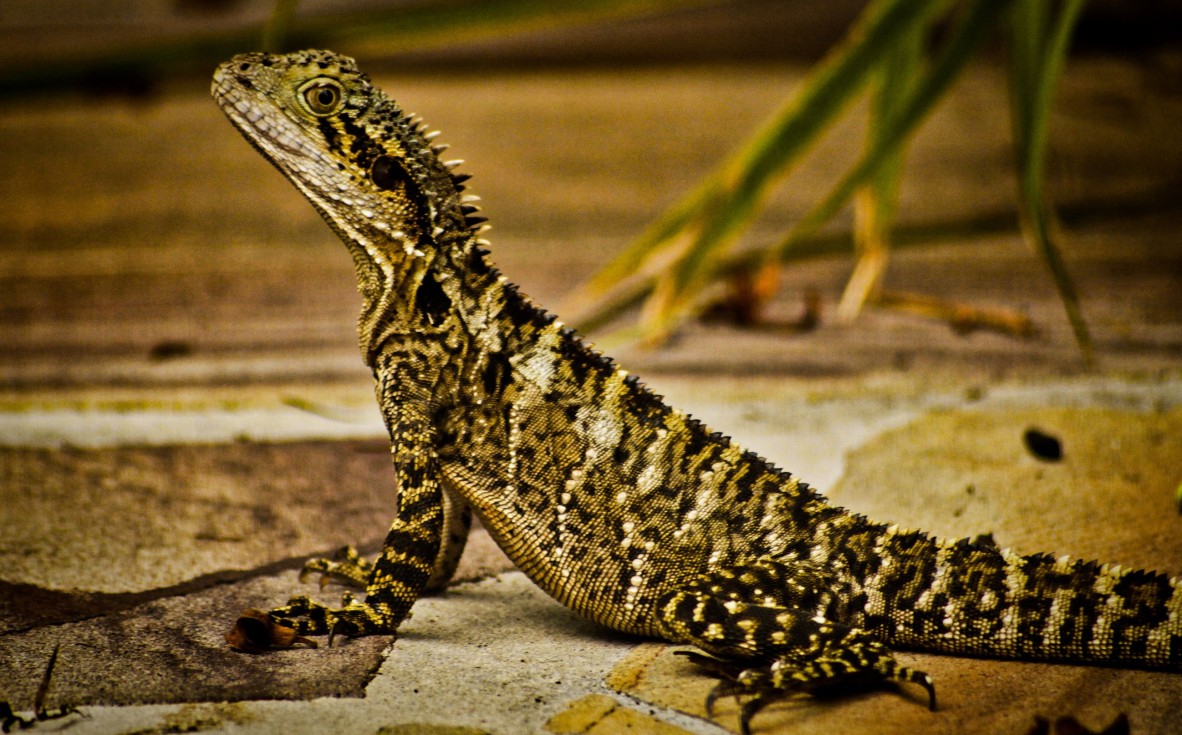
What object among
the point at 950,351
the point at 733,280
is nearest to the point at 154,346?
the point at 733,280

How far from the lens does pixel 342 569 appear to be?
2963 millimetres

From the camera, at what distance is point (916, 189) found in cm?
713

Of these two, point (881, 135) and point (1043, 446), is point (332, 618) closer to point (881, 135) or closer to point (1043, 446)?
point (1043, 446)

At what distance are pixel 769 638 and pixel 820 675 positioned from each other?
0.57ft

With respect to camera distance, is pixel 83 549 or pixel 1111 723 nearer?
pixel 1111 723

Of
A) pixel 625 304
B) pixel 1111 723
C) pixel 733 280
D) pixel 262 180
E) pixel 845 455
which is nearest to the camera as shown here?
pixel 1111 723

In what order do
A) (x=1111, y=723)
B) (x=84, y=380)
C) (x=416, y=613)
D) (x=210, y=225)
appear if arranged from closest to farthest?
(x=1111, y=723)
(x=416, y=613)
(x=84, y=380)
(x=210, y=225)

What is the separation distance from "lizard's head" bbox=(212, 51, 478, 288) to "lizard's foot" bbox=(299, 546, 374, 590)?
0.73 meters

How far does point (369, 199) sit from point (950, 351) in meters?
2.84

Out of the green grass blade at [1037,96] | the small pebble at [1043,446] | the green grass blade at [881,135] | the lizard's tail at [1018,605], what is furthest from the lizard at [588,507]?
the green grass blade at [881,135]

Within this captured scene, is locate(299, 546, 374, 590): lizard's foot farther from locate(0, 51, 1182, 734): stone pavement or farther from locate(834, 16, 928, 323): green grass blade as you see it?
locate(834, 16, 928, 323): green grass blade

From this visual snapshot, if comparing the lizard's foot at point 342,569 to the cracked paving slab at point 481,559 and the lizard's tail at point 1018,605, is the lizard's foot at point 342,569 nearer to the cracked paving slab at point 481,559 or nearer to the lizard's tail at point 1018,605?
the cracked paving slab at point 481,559

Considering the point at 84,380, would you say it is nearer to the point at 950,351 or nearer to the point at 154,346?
the point at 154,346

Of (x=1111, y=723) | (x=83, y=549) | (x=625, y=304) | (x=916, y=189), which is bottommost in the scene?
(x=83, y=549)
